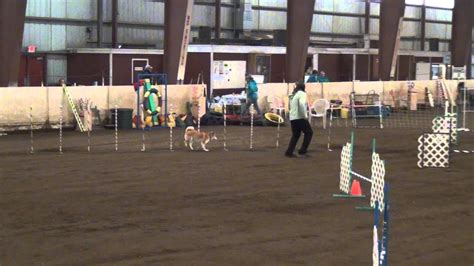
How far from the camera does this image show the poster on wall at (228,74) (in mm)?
32031

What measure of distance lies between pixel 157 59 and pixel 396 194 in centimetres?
2160

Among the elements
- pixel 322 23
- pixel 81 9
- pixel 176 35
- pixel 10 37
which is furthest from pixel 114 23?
pixel 322 23

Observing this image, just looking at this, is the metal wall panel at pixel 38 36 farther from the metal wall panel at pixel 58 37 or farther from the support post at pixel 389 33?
the support post at pixel 389 33

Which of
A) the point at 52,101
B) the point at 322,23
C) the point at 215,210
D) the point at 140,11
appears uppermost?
the point at 322,23

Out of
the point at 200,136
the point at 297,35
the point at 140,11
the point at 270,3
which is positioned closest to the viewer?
the point at 200,136

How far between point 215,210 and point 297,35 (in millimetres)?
21203

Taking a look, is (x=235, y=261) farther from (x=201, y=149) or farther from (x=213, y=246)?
(x=201, y=149)

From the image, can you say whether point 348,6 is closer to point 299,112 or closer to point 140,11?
point 140,11

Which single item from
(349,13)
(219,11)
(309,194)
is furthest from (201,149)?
(349,13)

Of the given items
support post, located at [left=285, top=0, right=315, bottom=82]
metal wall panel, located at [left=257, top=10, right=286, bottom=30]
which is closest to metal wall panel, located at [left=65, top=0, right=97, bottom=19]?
support post, located at [left=285, top=0, right=315, bottom=82]

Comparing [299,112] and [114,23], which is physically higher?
[114,23]

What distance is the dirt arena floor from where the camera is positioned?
289 inches

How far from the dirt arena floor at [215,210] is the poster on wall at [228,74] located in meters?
15.2

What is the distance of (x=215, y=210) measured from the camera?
31.9 feet
